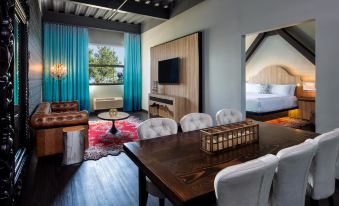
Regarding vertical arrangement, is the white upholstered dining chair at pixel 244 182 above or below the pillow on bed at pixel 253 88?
below

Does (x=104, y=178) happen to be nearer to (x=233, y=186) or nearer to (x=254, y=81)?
(x=233, y=186)

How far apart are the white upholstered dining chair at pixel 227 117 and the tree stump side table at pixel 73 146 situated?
208 cm

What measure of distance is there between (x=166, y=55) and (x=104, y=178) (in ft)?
13.8

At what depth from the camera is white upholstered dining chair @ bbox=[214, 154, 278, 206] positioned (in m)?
0.93

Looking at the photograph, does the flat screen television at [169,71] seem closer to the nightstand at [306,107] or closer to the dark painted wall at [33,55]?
the dark painted wall at [33,55]

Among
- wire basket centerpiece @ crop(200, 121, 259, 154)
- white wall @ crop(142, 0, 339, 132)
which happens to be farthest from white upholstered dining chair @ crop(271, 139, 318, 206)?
white wall @ crop(142, 0, 339, 132)

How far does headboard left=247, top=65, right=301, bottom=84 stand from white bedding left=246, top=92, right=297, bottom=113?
81cm

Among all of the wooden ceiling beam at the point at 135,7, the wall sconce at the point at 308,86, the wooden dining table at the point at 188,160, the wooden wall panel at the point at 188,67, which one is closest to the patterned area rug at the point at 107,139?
the wooden wall panel at the point at 188,67

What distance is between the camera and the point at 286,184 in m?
1.25

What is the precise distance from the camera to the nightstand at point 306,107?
18.7 ft

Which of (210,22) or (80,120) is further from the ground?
(210,22)

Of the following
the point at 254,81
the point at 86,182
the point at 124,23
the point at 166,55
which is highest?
the point at 124,23

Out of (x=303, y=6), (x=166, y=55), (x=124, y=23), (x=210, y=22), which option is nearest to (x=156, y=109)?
(x=166, y=55)

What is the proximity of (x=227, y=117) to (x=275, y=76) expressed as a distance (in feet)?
16.9
